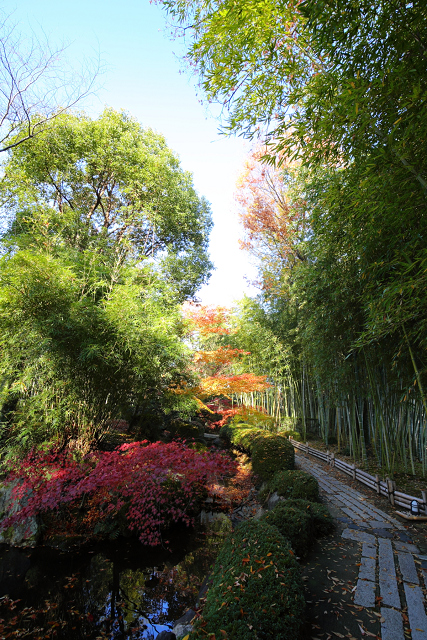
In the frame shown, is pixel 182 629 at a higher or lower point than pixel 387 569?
lower

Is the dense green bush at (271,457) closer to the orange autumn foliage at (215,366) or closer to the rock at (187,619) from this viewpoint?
the orange autumn foliage at (215,366)

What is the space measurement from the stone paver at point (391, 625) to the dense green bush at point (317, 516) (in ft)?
4.99

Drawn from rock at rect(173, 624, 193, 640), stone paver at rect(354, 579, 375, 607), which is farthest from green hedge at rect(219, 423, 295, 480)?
rock at rect(173, 624, 193, 640)

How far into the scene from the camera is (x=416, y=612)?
2.16 meters

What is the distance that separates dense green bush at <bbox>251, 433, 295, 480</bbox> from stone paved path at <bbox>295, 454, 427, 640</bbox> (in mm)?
1098

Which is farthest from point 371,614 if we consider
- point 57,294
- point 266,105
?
point 57,294

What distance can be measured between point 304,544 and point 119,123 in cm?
911

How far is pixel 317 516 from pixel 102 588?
2636 millimetres

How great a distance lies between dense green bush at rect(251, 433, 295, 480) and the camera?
18.6 ft

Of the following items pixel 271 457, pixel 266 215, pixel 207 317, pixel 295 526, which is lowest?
pixel 295 526

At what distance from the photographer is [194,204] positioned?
32.2ft

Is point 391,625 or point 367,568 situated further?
point 367,568

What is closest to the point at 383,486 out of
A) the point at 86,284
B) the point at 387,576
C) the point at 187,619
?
the point at 387,576

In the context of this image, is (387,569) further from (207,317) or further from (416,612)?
(207,317)
